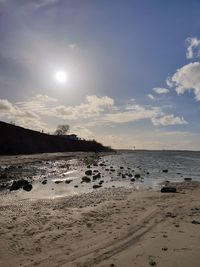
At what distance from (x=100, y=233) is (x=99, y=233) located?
0.12ft

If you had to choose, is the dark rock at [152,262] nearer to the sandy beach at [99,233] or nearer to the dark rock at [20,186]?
the sandy beach at [99,233]

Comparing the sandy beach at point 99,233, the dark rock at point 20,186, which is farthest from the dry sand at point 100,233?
the dark rock at point 20,186

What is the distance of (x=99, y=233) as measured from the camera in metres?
11.2

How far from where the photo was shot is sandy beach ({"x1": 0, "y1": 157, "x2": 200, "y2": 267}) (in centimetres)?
867

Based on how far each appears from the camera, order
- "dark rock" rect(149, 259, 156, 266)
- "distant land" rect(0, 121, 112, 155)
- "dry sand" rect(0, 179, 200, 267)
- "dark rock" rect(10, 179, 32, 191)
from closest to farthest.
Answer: "dark rock" rect(149, 259, 156, 266)
"dry sand" rect(0, 179, 200, 267)
"dark rock" rect(10, 179, 32, 191)
"distant land" rect(0, 121, 112, 155)

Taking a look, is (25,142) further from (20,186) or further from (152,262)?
(152,262)

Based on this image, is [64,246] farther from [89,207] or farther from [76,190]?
[76,190]

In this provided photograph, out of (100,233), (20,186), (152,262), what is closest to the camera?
(152,262)

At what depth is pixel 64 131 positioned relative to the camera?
194625 millimetres

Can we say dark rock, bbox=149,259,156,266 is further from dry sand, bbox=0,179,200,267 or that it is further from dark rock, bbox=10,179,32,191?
dark rock, bbox=10,179,32,191

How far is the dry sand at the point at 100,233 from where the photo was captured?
28.5 ft

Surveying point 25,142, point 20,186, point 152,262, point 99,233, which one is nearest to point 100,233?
point 99,233

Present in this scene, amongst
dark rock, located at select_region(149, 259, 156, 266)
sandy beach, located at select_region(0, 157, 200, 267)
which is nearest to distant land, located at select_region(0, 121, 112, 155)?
sandy beach, located at select_region(0, 157, 200, 267)

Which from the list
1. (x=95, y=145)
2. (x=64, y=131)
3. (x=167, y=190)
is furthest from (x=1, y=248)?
(x=64, y=131)
